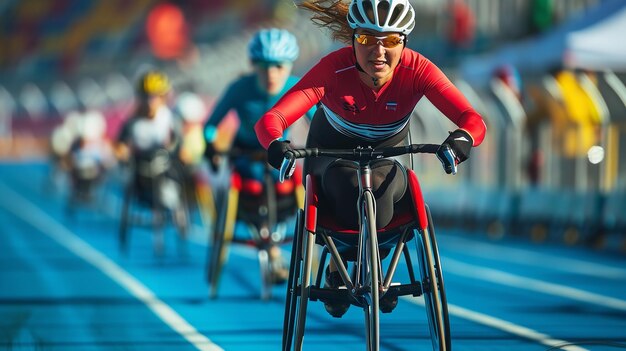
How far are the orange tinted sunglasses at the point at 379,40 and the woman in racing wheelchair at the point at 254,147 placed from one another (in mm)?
5095

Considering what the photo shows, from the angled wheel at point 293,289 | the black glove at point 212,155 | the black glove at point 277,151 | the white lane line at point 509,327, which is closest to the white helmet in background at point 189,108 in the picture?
the black glove at point 212,155

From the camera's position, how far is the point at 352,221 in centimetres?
727

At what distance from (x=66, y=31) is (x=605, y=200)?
10196 cm

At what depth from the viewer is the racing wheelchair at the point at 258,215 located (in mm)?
12289

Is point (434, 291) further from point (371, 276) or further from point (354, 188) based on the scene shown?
point (354, 188)

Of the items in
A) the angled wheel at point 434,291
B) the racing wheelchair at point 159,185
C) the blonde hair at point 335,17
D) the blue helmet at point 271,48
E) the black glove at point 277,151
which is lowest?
the angled wheel at point 434,291

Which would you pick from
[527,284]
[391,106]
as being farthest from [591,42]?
[391,106]

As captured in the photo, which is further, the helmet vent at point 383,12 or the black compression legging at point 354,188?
the black compression legging at point 354,188

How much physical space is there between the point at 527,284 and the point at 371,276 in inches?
299

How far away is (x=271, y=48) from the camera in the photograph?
12172mm

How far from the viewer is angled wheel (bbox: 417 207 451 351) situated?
6703 mm

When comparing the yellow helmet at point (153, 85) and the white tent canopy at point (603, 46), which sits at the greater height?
the white tent canopy at point (603, 46)

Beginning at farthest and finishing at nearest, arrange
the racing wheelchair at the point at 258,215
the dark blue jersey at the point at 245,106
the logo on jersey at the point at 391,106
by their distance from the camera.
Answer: the dark blue jersey at the point at 245,106 < the racing wheelchair at the point at 258,215 < the logo on jersey at the point at 391,106

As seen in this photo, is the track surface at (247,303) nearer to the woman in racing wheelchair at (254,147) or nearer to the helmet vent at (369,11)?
the woman in racing wheelchair at (254,147)
